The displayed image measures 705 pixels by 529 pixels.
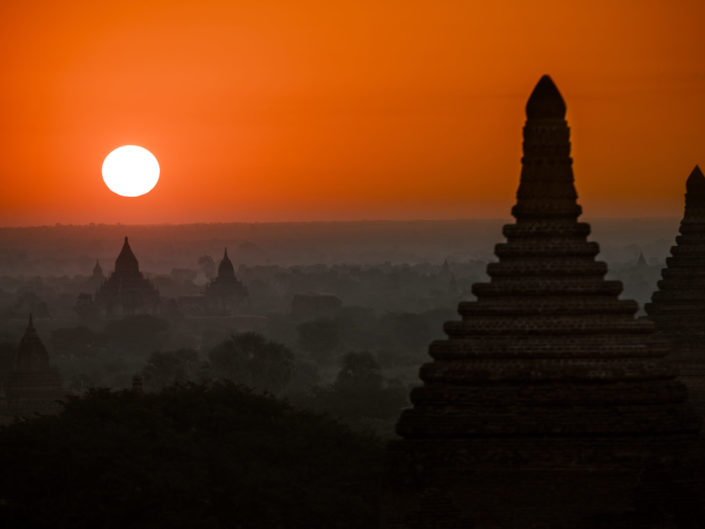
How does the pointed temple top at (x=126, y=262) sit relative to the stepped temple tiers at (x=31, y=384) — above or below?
above

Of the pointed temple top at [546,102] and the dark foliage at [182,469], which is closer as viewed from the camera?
the pointed temple top at [546,102]

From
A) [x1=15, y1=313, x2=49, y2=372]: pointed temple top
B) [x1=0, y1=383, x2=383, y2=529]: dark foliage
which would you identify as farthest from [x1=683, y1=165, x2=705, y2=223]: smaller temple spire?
[x1=15, y1=313, x2=49, y2=372]: pointed temple top

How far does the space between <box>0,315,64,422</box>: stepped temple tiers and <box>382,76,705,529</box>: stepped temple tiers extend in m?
65.0

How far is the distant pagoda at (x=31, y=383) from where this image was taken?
99875mm

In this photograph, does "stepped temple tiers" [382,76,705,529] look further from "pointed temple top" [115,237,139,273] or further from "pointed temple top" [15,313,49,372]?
"pointed temple top" [115,237,139,273]

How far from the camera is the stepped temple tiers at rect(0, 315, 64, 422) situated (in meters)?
99.8

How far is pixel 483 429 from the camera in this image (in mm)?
33219

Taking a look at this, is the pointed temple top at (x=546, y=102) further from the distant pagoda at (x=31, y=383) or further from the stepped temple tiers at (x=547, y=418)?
the distant pagoda at (x=31, y=383)

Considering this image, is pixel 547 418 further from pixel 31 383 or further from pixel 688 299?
pixel 31 383

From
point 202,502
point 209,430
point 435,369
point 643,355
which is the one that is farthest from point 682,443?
point 209,430

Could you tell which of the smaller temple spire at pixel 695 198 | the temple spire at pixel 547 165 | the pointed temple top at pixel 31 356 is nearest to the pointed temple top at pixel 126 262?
the pointed temple top at pixel 31 356

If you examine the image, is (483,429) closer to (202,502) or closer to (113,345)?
(202,502)

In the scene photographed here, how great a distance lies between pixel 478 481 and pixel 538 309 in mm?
2852

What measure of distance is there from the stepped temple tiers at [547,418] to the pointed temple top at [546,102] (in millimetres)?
2039
